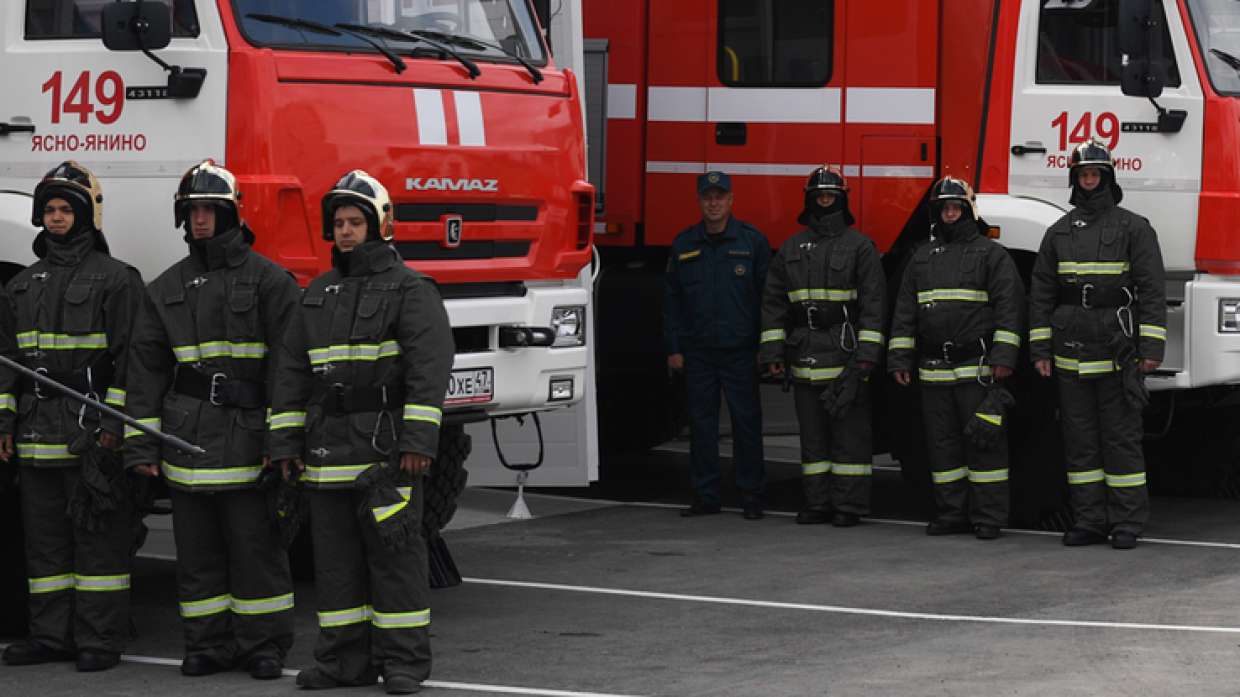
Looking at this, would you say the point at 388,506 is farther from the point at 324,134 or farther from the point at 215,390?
the point at 324,134

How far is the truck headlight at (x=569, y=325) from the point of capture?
8.05 meters

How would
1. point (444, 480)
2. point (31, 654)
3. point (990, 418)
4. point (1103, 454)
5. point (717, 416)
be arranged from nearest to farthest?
point (31, 654) < point (444, 480) < point (1103, 454) < point (990, 418) < point (717, 416)

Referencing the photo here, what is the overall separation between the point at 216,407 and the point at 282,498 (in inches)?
15.6

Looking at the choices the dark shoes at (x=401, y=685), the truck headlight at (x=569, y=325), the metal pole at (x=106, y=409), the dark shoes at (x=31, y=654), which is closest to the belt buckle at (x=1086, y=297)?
the truck headlight at (x=569, y=325)

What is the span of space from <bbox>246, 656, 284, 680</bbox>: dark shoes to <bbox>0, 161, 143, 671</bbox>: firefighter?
58 centimetres

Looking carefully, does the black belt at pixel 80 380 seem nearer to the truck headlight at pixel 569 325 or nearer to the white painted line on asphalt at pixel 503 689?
the white painted line on asphalt at pixel 503 689

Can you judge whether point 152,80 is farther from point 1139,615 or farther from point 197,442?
point 1139,615

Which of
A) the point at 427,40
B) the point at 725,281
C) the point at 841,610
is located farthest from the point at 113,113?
Result: the point at 725,281

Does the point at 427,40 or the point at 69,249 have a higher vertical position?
the point at 427,40

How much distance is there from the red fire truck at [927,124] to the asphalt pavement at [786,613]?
0.96 meters

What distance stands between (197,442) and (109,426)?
0.37 metres

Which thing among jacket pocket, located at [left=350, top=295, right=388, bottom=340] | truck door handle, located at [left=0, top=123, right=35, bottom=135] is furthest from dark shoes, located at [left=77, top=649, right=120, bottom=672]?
truck door handle, located at [left=0, top=123, right=35, bottom=135]

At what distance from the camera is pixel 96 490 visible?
6.64 m

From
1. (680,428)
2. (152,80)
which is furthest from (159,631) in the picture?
(680,428)
